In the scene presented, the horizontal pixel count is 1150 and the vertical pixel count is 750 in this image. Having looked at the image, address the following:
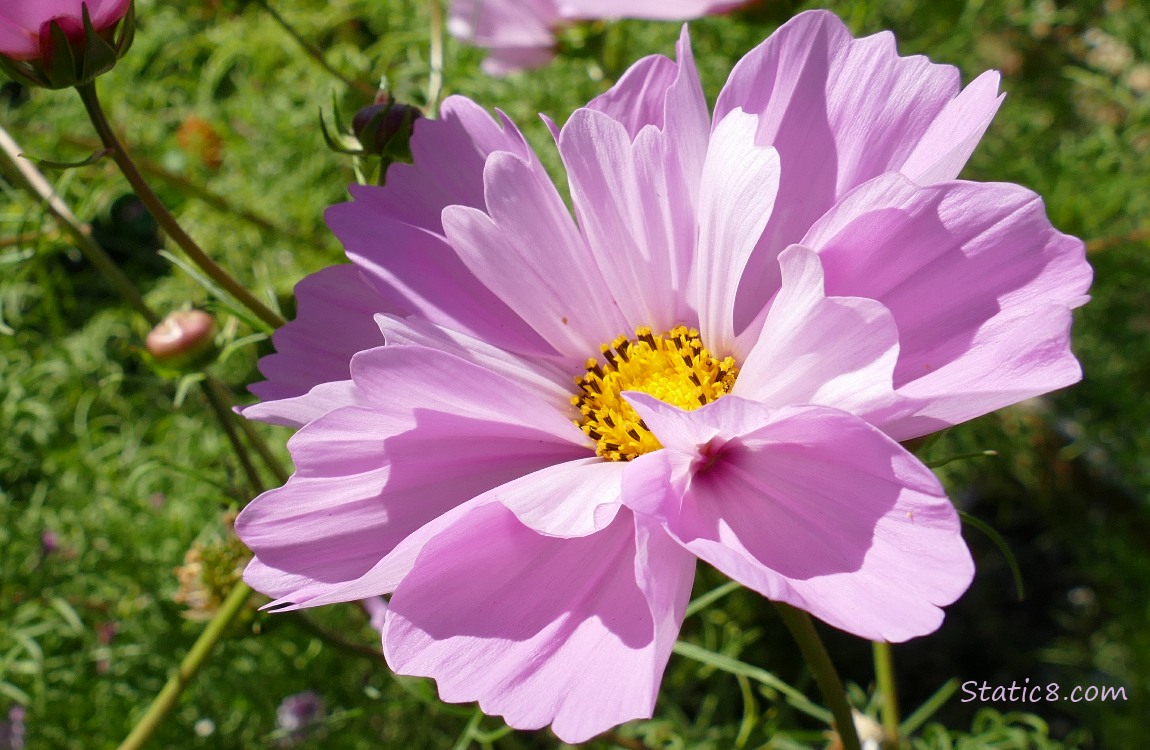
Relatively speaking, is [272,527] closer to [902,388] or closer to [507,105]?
[902,388]

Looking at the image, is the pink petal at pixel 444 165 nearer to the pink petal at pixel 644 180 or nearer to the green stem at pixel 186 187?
the pink petal at pixel 644 180

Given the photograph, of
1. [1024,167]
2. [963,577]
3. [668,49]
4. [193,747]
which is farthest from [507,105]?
[963,577]

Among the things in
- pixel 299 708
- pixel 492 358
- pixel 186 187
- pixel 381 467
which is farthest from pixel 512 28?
pixel 299 708

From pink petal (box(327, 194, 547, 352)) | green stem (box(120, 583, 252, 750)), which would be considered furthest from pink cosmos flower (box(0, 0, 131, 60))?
green stem (box(120, 583, 252, 750))

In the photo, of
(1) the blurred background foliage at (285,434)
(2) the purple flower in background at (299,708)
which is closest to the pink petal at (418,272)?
(1) the blurred background foliage at (285,434)

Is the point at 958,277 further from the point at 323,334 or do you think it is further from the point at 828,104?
the point at 323,334

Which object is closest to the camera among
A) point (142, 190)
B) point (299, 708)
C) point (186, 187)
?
point (142, 190)
